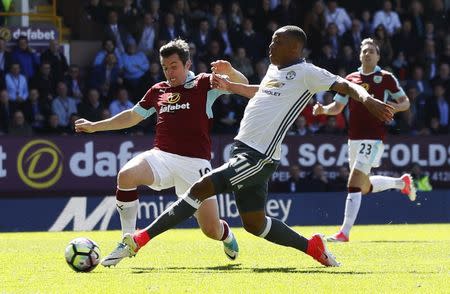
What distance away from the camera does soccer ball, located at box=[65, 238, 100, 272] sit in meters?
10.3

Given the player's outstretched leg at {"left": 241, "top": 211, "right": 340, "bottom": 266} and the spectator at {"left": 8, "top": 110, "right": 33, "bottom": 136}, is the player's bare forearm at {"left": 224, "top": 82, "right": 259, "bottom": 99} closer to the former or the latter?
the player's outstretched leg at {"left": 241, "top": 211, "right": 340, "bottom": 266}

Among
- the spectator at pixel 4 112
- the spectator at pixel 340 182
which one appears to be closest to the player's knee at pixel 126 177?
the spectator at pixel 4 112

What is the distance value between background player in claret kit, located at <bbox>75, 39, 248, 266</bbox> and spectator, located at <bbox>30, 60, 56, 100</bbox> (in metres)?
11.1

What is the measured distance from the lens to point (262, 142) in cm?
1021

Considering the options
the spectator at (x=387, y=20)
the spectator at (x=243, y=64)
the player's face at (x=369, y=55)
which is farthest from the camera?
the spectator at (x=387, y=20)

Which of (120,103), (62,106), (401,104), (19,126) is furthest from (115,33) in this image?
(401,104)

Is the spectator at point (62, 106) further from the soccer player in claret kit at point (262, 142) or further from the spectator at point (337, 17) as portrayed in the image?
the soccer player in claret kit at point (262, 142)

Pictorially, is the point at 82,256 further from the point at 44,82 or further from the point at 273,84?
the point at 44,82

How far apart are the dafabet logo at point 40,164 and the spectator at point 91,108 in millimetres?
1570

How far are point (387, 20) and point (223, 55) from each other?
15.2 feet

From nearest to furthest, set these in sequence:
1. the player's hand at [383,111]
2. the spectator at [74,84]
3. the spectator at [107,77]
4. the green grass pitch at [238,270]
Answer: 1. the green grass pitch at [238,270]
2. the player's hand at [383,111]
3. the spectator at [74,84]
4. the spectator at [107,77]

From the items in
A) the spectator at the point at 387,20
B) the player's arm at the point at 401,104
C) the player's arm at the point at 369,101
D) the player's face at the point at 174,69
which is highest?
the spectator at the point at 387,20

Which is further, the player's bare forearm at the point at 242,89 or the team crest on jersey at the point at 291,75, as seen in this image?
the player's bare forearm at the point at 242,89

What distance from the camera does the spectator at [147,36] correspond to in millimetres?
24438
